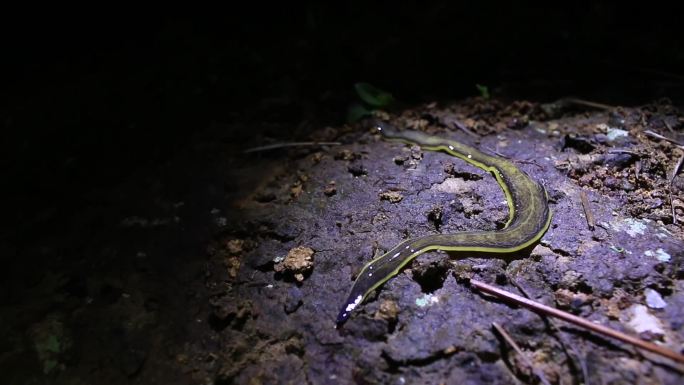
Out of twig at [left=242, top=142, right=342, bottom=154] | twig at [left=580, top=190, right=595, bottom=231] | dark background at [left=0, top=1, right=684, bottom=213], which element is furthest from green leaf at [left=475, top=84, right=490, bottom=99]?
twig at [left=242, top=142, right=342, bottom=154]

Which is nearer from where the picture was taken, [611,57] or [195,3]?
[611,57]

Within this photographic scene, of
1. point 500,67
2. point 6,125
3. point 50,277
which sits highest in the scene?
point 500,67

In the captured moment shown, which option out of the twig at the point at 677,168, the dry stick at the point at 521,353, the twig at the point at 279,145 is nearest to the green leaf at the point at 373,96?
the twig at the point at 279,145

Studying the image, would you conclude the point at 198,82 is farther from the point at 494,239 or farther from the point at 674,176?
the point at 674,176

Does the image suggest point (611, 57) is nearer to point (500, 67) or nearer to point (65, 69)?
point (500, 67)

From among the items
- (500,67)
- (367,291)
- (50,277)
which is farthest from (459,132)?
(50,277)

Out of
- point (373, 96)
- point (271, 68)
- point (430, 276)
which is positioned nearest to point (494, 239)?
point (430, 276)
